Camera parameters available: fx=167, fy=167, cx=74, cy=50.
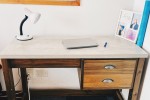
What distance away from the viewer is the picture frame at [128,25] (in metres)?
1.40

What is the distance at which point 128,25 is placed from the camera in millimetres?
1475

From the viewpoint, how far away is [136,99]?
1.42 meters

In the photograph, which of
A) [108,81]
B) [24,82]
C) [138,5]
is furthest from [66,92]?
[138,5]

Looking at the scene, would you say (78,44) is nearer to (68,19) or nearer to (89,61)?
(89,61)

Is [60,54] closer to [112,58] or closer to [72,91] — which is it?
[112,58]

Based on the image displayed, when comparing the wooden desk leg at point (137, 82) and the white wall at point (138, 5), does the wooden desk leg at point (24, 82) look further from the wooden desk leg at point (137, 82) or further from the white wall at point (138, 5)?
the white wall at point (138, 5)

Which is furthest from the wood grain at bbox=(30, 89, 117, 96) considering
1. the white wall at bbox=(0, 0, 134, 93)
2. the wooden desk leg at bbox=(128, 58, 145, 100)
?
the white wall at bbox=(0, 0, 134, 93)

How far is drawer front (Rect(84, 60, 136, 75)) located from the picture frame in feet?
0.93

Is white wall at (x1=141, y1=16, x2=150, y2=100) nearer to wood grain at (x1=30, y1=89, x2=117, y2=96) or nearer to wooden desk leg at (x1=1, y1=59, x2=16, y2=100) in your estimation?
wood grain at (x1=30, y1=89, x2=117, y2=96)

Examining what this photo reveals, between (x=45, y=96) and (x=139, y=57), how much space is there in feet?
3.74

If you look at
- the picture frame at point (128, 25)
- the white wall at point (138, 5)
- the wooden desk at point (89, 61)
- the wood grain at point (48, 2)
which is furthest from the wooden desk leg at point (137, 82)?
the wood grain at point (48, 2)

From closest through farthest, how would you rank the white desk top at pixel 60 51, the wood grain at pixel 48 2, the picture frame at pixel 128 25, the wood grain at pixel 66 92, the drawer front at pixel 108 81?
1. the white desk top at pixel 60 51
2. the drawer front at pixel 108 81
3. the picture frame at pixel 128 25
4. the wood grain at pixel 48 2
5. the wood grain at pixel 66 92

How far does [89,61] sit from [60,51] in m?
0.23

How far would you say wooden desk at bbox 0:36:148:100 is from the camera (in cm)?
119
